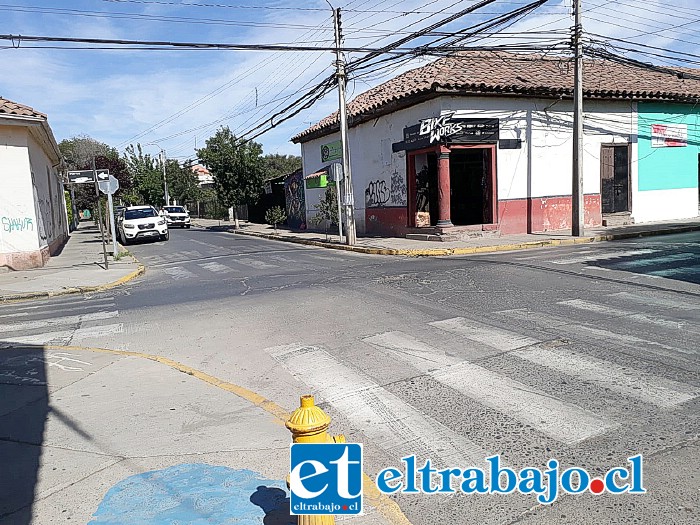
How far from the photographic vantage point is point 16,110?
1619 cm

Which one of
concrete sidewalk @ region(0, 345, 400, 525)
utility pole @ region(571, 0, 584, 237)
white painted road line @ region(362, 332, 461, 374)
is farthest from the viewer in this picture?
utility pole @ region(571, 0, 584, 237)

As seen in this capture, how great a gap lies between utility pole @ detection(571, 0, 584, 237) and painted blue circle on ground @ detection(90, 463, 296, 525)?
54.7 feet

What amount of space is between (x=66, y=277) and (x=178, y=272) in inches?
107

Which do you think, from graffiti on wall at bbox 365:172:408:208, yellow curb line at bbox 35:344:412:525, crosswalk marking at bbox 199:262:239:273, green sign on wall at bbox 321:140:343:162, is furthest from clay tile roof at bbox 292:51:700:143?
yellow curb line at bbox 35:344:412:525

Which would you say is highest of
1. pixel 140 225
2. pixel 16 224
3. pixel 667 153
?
pixel 667 153

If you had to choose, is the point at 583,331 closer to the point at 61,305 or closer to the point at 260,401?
the point at 260,401

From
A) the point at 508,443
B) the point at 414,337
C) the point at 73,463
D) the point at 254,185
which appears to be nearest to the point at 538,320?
the point at 414,337

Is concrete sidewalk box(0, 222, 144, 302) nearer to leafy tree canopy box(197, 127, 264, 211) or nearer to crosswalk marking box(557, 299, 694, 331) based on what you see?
crosswalk marking box(557, 299, 694, 331)

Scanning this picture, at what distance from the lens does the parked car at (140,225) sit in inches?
1049

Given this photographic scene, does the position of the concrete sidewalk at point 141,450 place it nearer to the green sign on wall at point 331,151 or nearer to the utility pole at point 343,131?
the utility pole at point 343,131

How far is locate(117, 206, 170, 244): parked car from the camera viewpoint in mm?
26656

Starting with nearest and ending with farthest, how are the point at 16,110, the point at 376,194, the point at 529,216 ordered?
the point at 16,110
the point at 529,216
the point at 376,194

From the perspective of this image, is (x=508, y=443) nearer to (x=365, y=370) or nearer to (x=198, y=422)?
(x=365, y=370)

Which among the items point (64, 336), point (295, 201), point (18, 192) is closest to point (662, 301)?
point (64, 336)
